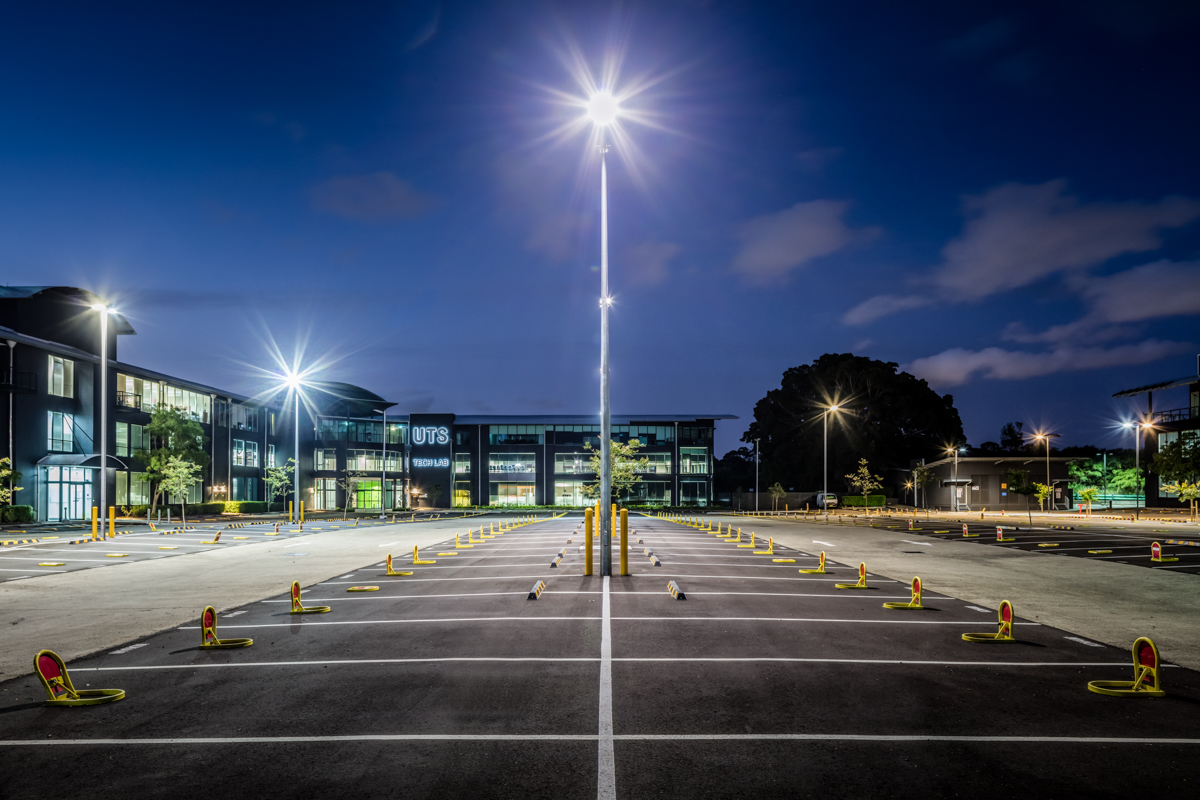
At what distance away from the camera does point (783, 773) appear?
220 inches

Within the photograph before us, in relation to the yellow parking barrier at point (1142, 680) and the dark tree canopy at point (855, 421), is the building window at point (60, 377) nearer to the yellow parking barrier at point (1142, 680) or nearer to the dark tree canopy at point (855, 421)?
the yellow parking barrier at point (1142, 680)

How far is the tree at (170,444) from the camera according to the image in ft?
168

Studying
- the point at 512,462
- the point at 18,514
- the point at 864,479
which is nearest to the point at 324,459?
the point at 512,462

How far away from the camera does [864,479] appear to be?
86.1 meters

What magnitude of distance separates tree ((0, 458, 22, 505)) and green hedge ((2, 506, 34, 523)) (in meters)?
0.56

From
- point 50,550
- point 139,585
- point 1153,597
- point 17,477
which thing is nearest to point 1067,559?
point 1153,597

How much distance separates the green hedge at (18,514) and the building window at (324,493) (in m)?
39.9

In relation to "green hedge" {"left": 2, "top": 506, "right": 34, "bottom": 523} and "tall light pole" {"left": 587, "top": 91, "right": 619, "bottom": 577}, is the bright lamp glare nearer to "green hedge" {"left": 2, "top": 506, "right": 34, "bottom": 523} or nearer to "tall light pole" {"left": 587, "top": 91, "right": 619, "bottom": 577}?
"tall light pole" {"left": 587, "top": 91, "right": 619, "bottom": 577}

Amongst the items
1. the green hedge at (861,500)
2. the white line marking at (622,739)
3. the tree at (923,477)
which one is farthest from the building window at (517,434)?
the white line marking at (622,739)

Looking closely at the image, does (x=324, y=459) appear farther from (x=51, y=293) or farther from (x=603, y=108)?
(x=603, y=108)

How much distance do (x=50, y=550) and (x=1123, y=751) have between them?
29.2 m

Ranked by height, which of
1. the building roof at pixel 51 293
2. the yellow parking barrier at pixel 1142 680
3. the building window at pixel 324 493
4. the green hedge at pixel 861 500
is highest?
the building roof at pixel 51 293

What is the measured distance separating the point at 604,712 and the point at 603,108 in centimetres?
1277

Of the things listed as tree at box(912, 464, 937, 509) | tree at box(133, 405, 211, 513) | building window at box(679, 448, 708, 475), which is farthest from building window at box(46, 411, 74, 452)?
tree at box(912, 464, 937, 509)
